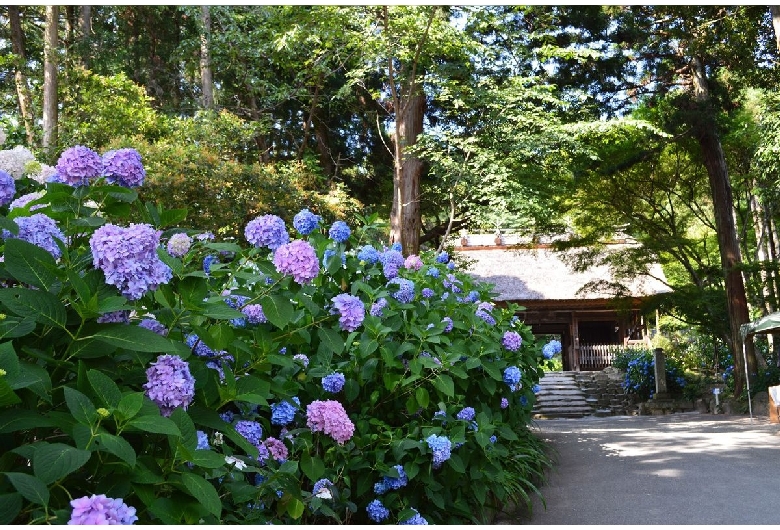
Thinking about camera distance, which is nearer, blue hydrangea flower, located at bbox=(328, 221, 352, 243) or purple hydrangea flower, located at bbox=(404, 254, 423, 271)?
blue hydrangea flower, located at bbox=(328, 221, 352, 243)

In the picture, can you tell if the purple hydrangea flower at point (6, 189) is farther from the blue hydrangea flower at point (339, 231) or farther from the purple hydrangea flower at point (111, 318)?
the blue hydrangea flower at point (339, 231)

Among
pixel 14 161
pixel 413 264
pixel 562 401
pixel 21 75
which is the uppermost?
pixel 21 75

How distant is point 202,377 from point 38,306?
41 cm

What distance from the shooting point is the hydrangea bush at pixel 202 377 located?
1253 millimetres

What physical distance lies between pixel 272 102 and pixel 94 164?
1460 cm

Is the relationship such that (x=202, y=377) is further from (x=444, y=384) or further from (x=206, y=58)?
(x=206, y=58)

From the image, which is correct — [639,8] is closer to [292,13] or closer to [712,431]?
[292,13]

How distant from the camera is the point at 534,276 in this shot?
22.1 meters

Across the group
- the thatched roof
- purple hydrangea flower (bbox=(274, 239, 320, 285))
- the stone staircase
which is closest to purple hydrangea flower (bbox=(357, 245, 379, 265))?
purple hydrangea flower (bbox=(274, 239, 320, 285))

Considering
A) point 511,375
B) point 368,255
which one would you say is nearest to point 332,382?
point 368,255

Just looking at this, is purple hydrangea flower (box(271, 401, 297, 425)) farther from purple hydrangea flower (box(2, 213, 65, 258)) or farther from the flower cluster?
purple hydrangea flower (box(2, 213, 65, 258))

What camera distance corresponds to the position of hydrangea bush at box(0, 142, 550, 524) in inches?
49.3

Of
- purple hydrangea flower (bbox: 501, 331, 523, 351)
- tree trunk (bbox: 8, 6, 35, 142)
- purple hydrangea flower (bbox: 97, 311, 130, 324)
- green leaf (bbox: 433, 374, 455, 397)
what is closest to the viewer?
purple hydrangea flower (bbox: 97, 311, 130, 324)

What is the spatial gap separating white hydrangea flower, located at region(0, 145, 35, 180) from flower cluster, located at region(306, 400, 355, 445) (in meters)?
1.16
